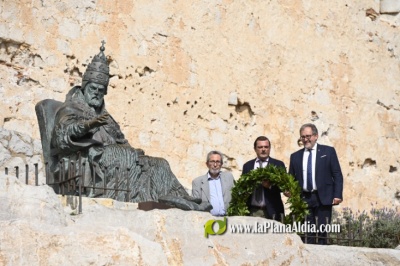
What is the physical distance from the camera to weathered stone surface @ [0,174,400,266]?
6.02 meters

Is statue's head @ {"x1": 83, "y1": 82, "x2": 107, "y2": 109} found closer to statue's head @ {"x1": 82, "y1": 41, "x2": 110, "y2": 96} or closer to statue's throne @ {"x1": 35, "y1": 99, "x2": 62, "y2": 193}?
statue's head @ {"x1": 82, "y1": 41, "x2": 110, "y2": 96}

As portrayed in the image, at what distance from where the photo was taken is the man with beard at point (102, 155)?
8.02m

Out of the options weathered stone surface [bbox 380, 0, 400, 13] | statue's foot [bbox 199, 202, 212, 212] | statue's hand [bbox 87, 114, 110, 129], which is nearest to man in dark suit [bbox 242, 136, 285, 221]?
statue's foot [bbox 199, 202, 212, 212]

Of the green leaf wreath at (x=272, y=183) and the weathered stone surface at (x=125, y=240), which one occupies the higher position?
the green leaf wreath at (x=272, y=183)

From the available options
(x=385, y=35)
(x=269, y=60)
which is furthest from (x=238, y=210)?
(x=385, y=35)

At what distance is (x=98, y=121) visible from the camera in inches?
313

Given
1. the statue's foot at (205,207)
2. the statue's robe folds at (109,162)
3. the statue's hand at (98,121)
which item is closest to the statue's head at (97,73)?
the statue's robe folds at (109,162)

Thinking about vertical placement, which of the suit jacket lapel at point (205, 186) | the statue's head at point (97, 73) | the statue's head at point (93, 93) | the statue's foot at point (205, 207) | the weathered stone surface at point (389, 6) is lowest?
the statue's foot at point (205, 207)

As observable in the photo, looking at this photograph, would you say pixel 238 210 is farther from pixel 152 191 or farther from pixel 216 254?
pixel 216 254

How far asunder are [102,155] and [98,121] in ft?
1.33

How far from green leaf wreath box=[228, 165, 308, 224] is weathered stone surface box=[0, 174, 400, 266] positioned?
550 mm

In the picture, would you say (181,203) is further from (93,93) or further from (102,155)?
(93,93)

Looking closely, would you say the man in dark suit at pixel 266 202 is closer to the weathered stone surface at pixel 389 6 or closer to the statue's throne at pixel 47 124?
the statue's throne at pixel 47 124

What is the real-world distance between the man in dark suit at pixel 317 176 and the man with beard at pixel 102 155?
97cm
